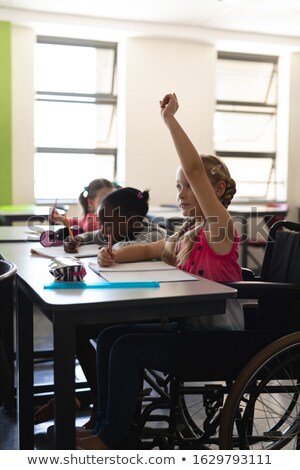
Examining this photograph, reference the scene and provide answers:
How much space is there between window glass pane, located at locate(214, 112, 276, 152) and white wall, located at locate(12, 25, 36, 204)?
2.30 meters

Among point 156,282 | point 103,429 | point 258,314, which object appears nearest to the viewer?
point 156,282

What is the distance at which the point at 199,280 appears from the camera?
5.19 feet

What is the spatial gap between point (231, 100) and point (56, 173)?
7.67 feet

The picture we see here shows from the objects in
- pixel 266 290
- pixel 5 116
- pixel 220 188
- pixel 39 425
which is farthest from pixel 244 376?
pixel 5 116

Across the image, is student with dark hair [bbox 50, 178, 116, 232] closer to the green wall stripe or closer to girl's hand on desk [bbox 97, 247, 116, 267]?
girl's hand on desk [bbox 97, 247, 116, 267]

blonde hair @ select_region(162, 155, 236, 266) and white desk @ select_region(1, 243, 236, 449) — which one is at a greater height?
blonde hair @ select_region(162, 155, 236, 266)

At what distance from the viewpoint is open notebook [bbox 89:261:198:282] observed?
1580 mm

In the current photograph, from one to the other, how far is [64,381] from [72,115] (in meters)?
5.36

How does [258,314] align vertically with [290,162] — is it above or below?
below

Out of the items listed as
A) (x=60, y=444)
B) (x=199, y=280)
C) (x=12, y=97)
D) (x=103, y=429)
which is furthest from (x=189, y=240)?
(x=12, y=97)

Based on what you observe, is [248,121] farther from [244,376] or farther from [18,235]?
[244,376]

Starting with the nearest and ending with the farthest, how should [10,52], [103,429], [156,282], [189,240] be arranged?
[156,282], [103,429], [189,240], [10,52]

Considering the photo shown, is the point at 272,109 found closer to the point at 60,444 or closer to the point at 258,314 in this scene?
the point at 258,314

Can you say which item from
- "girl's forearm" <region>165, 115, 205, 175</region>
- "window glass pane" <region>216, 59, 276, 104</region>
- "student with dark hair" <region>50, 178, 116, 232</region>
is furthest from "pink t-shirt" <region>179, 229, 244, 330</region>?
"window glass pane" <region>216, 59, 276, 104</region>
